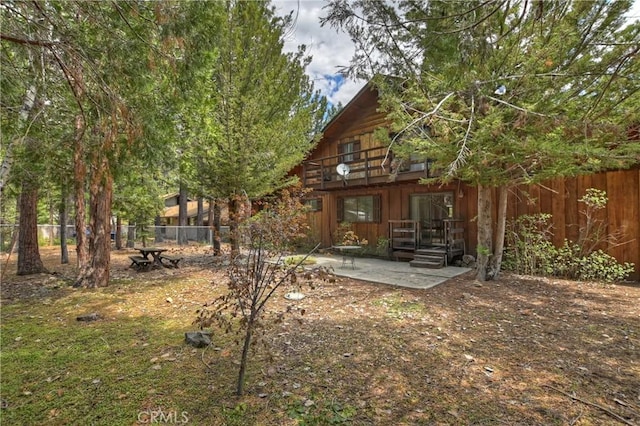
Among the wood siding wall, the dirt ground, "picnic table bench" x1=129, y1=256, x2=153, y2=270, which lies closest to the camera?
the dirt ground

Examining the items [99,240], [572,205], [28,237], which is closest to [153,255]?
[99,240]

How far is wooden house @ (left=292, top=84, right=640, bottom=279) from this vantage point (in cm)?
754

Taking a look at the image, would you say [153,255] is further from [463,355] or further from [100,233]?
[463,355]

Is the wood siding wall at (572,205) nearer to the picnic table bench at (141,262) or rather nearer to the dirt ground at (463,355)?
the dirt ground at (463,355)

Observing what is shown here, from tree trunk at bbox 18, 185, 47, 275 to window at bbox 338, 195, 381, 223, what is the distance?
33.3ft

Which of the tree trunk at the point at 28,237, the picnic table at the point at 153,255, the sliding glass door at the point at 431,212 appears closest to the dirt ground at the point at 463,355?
the tree trunk at the point at 28,237

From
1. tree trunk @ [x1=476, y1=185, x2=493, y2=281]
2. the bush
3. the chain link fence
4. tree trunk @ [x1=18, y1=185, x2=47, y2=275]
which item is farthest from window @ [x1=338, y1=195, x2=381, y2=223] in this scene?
tree trunk @ [x1=18, y1=185, x2=47, y2=275]

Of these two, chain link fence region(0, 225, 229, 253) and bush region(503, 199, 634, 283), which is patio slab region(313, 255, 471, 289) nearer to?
bush region(503, 199, 634, 283)

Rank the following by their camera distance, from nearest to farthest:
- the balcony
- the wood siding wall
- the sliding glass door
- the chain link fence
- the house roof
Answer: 1. the wood siding wall
2. the balcony
3. the sliding glass door
4. the house roof
5. the chain link fence

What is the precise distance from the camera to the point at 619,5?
475cm

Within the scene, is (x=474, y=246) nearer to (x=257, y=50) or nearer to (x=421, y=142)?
(x=421, y=142)

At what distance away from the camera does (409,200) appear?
1127cm

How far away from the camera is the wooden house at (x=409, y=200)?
7.54 m

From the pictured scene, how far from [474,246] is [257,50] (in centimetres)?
908
